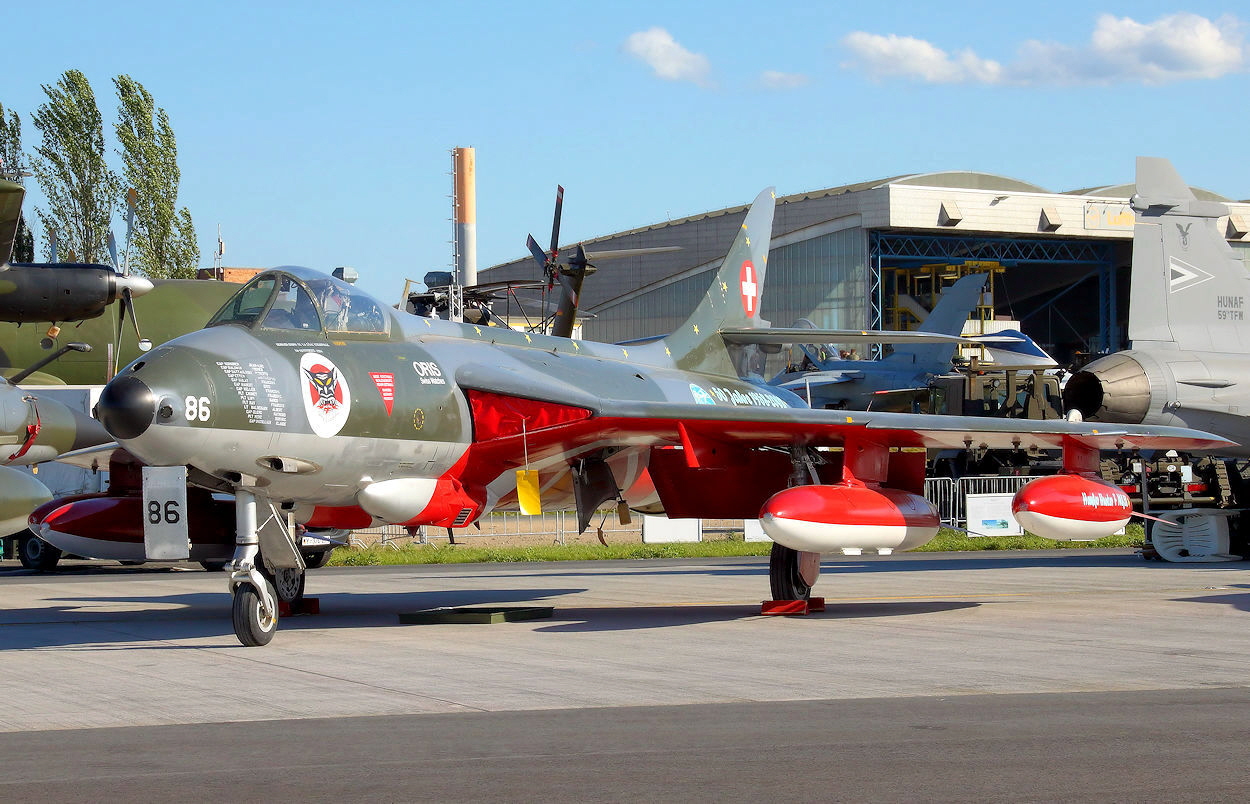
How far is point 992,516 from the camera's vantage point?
98.8 ft

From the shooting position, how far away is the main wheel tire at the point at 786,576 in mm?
14492

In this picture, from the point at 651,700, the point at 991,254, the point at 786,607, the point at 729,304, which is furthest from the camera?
the point at 991,254

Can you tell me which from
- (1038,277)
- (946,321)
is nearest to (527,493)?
(946,321)

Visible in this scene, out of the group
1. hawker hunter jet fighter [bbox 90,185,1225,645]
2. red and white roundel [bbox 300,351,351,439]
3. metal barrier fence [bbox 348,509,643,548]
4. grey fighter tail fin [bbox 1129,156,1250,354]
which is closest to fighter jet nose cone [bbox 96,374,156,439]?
hawker hunter jet fighter [bbox 90,185,1225,645]

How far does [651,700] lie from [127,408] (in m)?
4.62

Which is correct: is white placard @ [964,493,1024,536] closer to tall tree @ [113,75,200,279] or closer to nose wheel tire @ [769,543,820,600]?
nose wheel tire @ [769,543,820,600]

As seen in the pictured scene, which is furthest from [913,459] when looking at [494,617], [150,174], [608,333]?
[608,333]

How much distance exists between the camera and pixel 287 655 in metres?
11.1

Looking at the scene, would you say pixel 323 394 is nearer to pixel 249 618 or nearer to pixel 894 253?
pixel 249 618

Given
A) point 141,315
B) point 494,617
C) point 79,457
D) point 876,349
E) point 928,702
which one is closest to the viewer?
point 928,702

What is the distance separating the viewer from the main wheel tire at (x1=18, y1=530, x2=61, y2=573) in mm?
25500

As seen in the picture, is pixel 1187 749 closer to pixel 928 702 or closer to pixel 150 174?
pixel 928 702

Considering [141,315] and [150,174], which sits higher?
[150,174]

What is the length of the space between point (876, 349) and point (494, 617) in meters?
53.4
